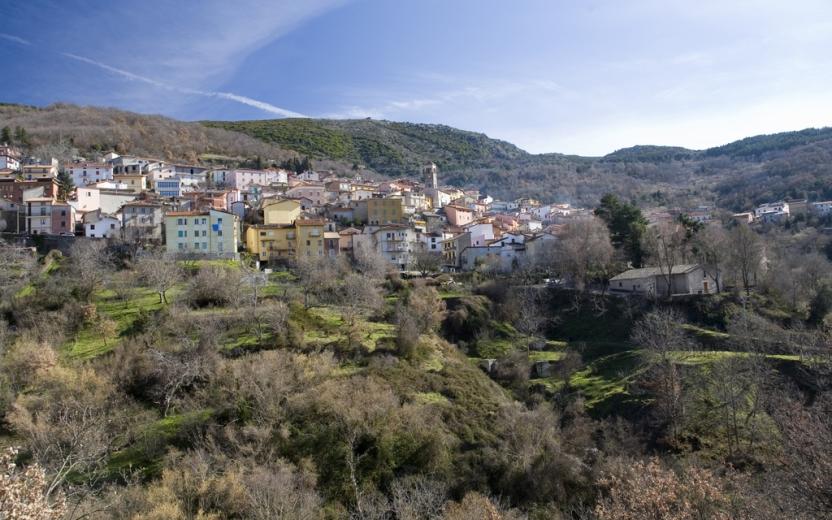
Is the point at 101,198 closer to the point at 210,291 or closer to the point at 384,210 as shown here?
the point at 210,291

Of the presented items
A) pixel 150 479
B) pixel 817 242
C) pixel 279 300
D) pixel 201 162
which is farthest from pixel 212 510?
pixel 201 162

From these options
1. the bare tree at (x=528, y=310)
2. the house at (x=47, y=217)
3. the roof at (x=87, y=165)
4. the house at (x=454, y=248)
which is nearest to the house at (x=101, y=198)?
the house at (x=47, y=217)

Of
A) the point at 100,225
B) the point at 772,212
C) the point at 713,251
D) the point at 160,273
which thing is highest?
the point at 772,212

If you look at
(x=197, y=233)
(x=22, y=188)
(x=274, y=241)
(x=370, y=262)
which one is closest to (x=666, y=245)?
(x=370, y=262)

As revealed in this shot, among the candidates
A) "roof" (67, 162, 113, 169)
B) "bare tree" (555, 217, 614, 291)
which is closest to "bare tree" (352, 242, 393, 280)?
"bare tree" (555, 217, 614, 291)

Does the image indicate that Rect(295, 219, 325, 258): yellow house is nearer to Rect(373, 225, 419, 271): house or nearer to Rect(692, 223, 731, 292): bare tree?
Rect(373, 225, 419, 271): house

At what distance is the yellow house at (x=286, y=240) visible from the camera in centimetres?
5391

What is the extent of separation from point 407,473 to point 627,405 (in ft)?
44.2

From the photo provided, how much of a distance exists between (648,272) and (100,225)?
160 ft

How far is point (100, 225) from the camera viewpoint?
166ft

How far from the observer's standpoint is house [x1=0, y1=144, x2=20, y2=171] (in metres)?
70.2

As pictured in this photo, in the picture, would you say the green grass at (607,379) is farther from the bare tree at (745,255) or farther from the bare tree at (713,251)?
the bare tree at (745,255)

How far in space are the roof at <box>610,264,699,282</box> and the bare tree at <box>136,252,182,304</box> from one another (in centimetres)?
3520

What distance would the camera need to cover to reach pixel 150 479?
72.2 feet
